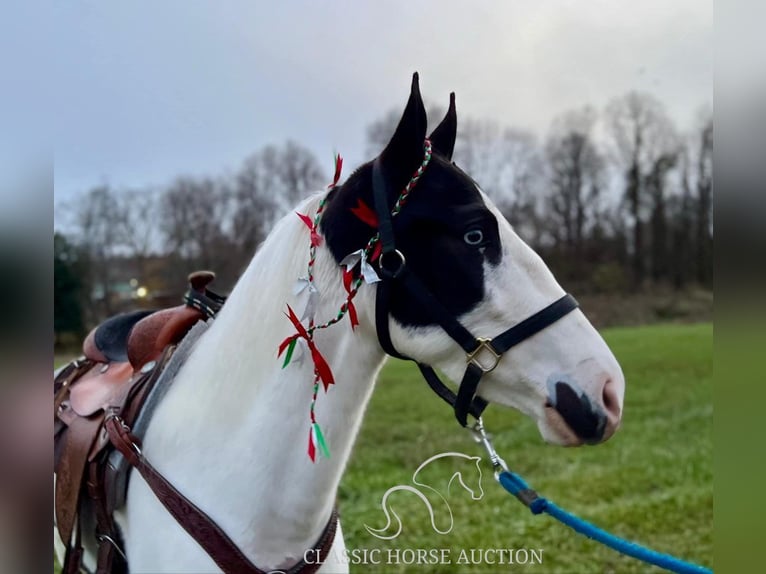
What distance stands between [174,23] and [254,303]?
2.61ft

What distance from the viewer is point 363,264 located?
1.06 metres

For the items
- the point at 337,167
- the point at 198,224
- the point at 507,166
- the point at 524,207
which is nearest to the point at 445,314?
the point at 337,167

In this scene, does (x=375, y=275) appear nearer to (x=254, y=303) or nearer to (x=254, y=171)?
(x=254, y=303)

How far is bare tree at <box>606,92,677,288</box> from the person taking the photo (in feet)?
13.1

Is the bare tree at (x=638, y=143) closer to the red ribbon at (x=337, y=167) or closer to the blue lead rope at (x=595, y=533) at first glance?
the red ribbon at (x=337, y=167)

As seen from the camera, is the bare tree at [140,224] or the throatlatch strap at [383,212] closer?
the throatlatch strap at [383,212]

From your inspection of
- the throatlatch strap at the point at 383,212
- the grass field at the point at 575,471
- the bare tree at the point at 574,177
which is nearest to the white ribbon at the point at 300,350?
the throatlatch strap at the point at 383,212

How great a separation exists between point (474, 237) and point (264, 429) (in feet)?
1.82

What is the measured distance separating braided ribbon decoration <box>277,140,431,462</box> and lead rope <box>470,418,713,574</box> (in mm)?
340

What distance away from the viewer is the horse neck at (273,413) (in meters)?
1.12

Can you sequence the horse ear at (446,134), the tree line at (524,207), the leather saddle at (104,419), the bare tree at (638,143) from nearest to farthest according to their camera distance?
the horse ear at (446,134), the leather saddle at (104,419), the tree line at (524,207), the bare tree at (638,143)

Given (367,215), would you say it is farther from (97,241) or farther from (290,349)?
(97,241)

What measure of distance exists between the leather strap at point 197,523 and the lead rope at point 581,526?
402 millimetres

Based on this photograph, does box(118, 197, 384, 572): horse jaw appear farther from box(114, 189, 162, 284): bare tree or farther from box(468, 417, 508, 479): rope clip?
box(114, 189, 162, 284): bare tree
